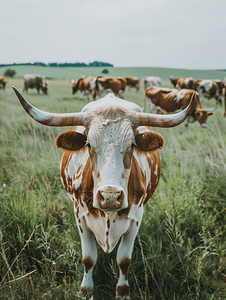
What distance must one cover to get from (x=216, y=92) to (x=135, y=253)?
568 inches

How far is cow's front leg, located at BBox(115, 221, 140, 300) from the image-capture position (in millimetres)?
2047

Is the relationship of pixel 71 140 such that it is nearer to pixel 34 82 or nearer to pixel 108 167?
pixel 108 167

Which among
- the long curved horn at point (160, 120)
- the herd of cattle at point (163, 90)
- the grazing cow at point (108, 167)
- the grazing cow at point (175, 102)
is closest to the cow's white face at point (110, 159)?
the grazing cow at point (108, 167)

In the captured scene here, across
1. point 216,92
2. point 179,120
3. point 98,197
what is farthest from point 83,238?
point 216,92

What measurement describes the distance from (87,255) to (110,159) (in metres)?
1.11

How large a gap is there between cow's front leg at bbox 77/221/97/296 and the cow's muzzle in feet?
2.45

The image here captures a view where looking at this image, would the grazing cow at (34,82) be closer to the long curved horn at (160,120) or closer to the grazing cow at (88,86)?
the grazing cow at (88,86)

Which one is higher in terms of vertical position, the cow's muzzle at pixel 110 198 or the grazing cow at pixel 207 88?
the grazing cow at pixel 207 88

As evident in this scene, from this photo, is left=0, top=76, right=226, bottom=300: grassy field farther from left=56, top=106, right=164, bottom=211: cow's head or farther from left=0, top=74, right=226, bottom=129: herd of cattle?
left=0, top=74, right=226, bottom=129: herd of cattle

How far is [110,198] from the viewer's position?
1.39 meters

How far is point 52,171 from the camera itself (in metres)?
3.92

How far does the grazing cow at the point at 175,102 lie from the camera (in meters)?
8.02

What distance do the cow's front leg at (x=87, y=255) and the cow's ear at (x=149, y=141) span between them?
0.90 meters

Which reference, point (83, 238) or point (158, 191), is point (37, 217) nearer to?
point (83, 238)
